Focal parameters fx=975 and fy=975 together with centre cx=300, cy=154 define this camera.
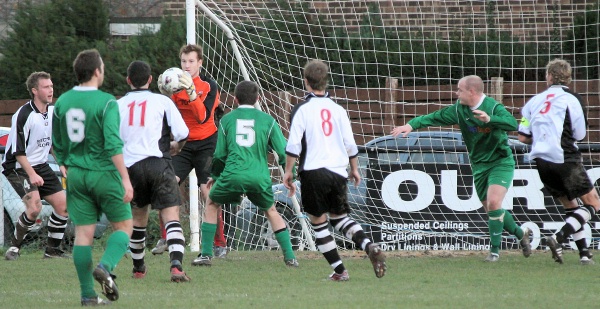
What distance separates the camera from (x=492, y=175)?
370 inches

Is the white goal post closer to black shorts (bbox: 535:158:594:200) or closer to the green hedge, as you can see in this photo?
the green hedge

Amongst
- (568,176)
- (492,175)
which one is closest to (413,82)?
(492,175)

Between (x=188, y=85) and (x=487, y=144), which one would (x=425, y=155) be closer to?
(x=487, y=144)

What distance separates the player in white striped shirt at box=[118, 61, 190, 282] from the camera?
314 inches

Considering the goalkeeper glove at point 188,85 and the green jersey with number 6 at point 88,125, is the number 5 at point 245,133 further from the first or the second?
the green jersey with number 6 at point 88,125

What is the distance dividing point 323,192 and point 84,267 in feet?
7.10

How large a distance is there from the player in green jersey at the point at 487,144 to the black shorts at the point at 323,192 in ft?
4.61

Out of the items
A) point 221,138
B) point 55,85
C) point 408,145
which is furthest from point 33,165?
point 55,85

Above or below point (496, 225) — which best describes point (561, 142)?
above

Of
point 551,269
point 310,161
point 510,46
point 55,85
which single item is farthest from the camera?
point 55,85

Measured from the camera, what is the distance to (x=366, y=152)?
11.9 meters

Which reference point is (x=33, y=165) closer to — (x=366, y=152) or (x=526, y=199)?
(x=366, y=152)

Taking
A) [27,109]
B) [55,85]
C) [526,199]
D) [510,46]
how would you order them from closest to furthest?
[27,109] → [526,199] → [510,46] → [55,85]

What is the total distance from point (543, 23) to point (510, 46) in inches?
31.9
